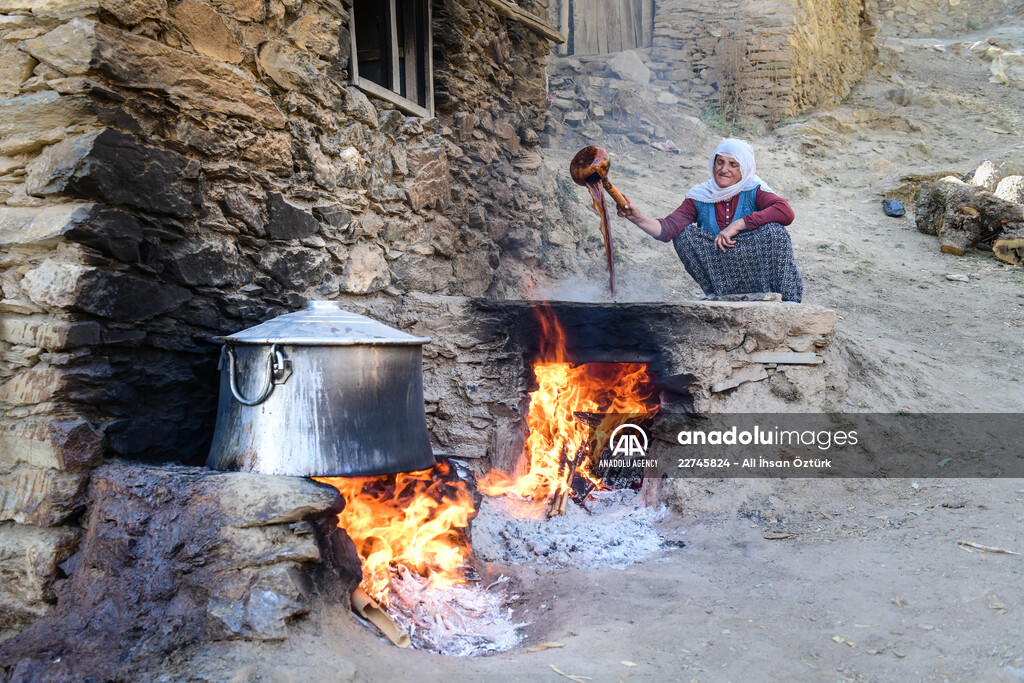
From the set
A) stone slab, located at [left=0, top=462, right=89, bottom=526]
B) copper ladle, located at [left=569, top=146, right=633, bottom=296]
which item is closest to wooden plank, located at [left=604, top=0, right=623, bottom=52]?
copper ladle, located at [left=569, top=146, right=633, bottom=296]

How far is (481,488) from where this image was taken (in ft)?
13.6

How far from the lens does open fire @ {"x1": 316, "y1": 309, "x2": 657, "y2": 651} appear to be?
3.13 metres

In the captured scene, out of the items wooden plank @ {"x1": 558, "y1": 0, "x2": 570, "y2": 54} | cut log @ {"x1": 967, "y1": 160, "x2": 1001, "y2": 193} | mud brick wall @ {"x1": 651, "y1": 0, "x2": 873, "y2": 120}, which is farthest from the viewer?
wooden plank @ {"x1": 558, "y1": 0, "x2": 570, "y2": 54}

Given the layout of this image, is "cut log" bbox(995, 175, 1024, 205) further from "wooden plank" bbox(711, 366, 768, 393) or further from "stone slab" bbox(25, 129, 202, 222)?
"stone slab" bbox(25, 129, 202, 222)

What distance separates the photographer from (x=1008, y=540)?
10.2 ft

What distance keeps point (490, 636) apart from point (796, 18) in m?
10.6

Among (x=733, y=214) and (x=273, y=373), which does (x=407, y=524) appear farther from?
(x=733, y=214)

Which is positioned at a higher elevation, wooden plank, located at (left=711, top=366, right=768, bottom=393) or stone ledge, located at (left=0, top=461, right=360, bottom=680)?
wooden plank, located at (left=711, top=366, right=768, bottom=393)

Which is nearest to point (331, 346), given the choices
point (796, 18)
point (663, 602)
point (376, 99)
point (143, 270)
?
point (143, 270)

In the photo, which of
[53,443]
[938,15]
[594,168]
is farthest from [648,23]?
[53,443]

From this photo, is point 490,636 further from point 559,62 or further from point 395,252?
point 559,62

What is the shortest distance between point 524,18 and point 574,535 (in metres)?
4.14

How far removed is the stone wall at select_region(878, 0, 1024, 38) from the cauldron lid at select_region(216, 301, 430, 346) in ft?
56.2

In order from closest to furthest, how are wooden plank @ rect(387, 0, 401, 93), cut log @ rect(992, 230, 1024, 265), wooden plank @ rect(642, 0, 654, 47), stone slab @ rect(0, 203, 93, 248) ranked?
1. stone slab @ rect(0, 203, 93, 248)
2. wooden plank @ rect(387, 0, 401, 93)
3. cut log @ rect(992, 230, 1024, 265)
4. wooden plank @ rect(642, 0, 654, 47)
